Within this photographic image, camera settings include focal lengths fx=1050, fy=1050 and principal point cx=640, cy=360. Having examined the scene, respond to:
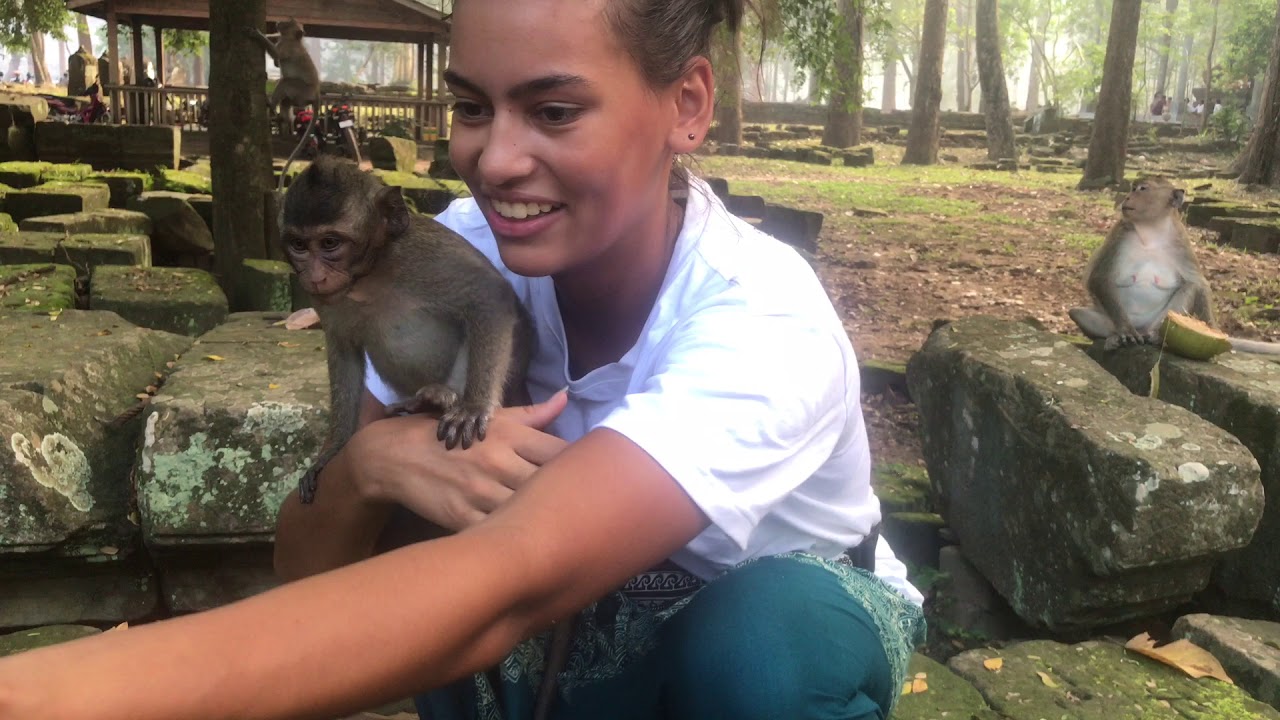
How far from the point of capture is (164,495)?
7.59ft

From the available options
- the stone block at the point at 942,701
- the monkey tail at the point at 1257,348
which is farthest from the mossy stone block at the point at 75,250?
the monkey tail at the point at 1257,348

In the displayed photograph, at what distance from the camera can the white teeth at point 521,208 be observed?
1.61m

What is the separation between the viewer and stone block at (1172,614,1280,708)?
8.23ft

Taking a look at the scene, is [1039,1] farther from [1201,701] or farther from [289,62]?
[1201,701]

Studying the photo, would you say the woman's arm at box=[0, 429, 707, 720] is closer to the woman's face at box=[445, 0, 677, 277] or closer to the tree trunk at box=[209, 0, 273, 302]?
the woman's face at box=[445, 0, 677, 277]

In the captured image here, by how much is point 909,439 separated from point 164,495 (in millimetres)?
3413

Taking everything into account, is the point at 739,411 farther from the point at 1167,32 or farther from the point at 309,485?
the point at 1167,32

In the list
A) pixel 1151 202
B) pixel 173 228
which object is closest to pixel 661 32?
pixel 1151 202

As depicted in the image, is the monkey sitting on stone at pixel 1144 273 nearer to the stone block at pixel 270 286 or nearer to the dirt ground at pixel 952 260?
the dirt ground at pixel 952 260

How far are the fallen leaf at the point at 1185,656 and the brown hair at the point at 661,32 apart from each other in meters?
1.83

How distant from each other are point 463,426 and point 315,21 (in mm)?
16760

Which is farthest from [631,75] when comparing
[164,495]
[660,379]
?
[164,495]

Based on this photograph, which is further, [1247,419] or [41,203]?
[41,203]

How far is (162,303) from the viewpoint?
3459mm
